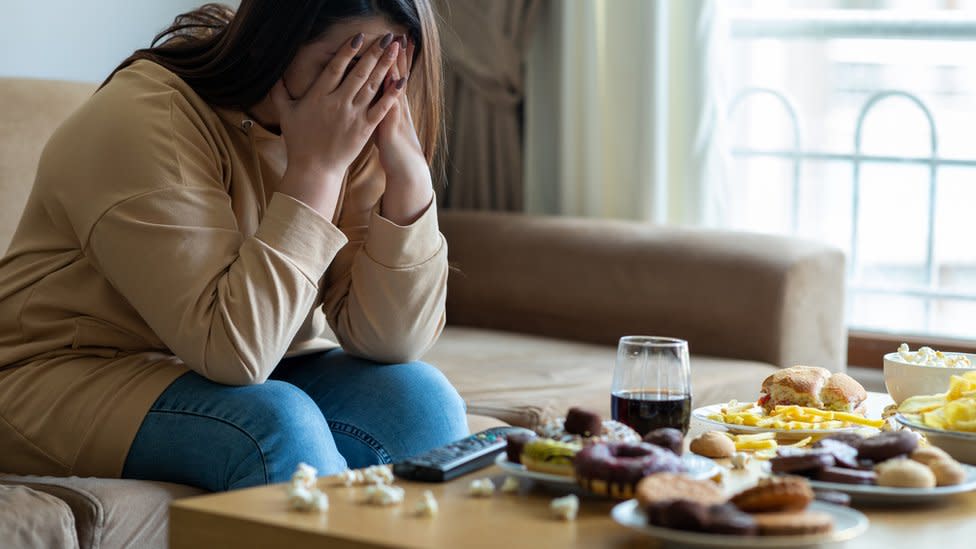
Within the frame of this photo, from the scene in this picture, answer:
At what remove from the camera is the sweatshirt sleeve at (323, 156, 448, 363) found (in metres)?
1.56

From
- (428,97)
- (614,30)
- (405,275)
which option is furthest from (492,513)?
(614,30)

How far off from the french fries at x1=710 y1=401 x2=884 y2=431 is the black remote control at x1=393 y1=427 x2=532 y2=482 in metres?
0.28

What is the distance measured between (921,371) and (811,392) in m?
0.12

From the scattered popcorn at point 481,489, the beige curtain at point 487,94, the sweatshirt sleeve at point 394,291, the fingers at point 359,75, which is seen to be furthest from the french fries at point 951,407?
the beige curtain at point 487,94

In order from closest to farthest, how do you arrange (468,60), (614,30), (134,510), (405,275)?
(134,510) < (405,275) < (614,30) < (468,60)

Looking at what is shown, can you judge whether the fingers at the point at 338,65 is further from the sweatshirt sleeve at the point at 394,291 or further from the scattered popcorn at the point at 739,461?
the scattered popcorn at the point at 739,461

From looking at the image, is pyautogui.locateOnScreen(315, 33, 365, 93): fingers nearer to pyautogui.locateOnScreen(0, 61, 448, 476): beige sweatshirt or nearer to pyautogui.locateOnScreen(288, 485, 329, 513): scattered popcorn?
pyautogui.locateOnScreen(0, 61, 448, 476): beige sweatshirt

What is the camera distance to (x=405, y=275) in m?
1.56

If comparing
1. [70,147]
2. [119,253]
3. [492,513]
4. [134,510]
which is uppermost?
[70,147]

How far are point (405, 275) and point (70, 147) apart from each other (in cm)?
42

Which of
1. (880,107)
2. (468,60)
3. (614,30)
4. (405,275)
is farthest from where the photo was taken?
(468,60)

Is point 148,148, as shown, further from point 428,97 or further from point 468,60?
point 468,60

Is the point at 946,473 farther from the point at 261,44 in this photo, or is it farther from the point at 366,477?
the point at 261,44

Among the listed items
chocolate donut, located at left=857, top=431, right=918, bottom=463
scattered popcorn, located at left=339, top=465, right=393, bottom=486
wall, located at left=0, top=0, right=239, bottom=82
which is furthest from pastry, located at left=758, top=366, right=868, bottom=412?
wall, located at left=0, top=0, right=239, bottom=82
